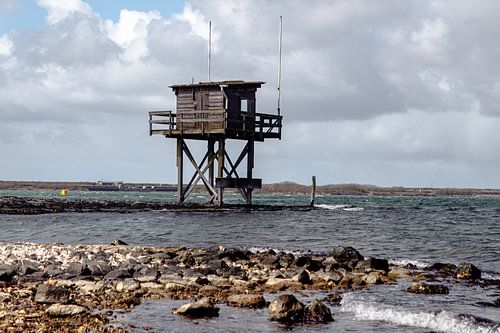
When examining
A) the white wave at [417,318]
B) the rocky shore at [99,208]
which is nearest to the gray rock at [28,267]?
the white wave at [417,318]

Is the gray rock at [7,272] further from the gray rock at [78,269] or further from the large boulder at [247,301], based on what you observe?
the large boulder at [247,301]

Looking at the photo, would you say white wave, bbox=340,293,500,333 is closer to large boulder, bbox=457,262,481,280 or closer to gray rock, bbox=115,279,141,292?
gray rock, bbox=115,279,141,292

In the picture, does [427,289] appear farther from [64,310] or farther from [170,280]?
[64,310]

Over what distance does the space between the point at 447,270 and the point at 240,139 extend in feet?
87.9

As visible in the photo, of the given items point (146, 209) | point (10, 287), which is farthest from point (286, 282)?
point (146, 209)

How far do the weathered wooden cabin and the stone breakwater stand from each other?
20.4 meters

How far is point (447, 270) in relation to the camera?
1997cm

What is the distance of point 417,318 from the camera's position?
42.3 feet

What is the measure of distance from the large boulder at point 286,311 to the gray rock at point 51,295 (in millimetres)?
4231

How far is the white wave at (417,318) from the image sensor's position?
40.0 ft

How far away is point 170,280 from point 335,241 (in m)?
14.6

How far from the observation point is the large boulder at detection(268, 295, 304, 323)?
1255cm

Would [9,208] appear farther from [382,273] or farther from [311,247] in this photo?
[382,273]

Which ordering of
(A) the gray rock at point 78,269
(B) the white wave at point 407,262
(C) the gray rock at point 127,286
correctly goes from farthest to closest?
(B) the white wave at point 407,262
(A) the gray rock at point 78,269
(C) the gray rock at point 127,286
